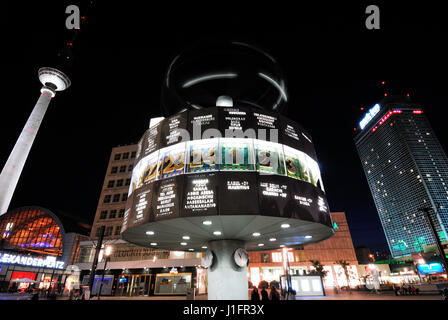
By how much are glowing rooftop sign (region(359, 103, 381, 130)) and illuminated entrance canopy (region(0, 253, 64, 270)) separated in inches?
7757

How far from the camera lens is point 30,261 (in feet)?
134

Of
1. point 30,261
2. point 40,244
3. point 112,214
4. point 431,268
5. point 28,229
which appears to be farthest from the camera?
point 28,229

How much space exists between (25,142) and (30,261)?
1237 inches

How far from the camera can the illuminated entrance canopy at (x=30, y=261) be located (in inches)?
1462

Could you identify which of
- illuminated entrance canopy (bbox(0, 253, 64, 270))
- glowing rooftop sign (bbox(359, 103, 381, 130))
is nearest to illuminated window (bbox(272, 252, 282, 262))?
illuminated entrance canopy (bbox(0, 253, 64, 270))

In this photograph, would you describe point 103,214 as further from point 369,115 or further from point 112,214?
point 369,115

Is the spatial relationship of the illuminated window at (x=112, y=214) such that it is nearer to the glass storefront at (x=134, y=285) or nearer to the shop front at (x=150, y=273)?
the shop front at (x=150, y=273)

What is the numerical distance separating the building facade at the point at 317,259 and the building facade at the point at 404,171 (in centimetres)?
9017

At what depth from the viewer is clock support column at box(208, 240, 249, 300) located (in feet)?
48.1

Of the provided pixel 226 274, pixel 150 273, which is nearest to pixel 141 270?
pixel 150 273

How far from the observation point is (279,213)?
11883mm

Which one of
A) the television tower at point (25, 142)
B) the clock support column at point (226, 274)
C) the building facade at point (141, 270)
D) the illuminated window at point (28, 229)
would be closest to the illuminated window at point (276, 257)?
the building facade at point (141, 270)

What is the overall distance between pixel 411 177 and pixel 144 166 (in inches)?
6804
